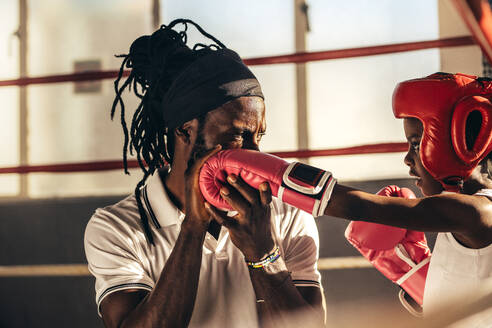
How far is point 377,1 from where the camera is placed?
3053 millimetres

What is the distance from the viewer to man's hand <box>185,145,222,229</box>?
48.0 inches

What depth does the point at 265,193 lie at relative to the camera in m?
1.15

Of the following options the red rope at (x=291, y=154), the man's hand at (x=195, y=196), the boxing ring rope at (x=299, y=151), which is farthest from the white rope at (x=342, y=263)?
the man's hand at (x=195, y=196)

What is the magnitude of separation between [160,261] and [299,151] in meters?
1.25

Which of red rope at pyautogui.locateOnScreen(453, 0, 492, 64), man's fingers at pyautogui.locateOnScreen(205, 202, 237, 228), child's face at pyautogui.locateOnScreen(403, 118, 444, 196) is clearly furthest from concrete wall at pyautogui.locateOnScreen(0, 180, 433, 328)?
red rope at pyautogui.locateOnScreen(453, 0, 492, 64)

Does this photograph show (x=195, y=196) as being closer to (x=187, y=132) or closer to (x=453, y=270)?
(x=187, y=132)

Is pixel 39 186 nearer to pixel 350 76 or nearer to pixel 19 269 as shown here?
pixel 19 269

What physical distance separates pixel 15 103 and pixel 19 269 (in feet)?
3.99

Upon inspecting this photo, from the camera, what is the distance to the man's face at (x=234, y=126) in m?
1.30

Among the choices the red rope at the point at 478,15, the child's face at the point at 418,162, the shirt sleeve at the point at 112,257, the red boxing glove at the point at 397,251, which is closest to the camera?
the red rope at the point at 478,15

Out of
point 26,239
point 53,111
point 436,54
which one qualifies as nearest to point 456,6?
point 436,54

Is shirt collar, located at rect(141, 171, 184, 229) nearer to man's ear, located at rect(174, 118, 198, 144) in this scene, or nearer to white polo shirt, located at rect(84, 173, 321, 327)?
white polo shirt, located at rect(84, 173, 321, 327)

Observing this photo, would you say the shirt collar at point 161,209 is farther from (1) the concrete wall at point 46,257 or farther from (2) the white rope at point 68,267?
(1) the concrete wall at point 46,257

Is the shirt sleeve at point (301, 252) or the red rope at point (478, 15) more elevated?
the red rope at point (478, 15)
